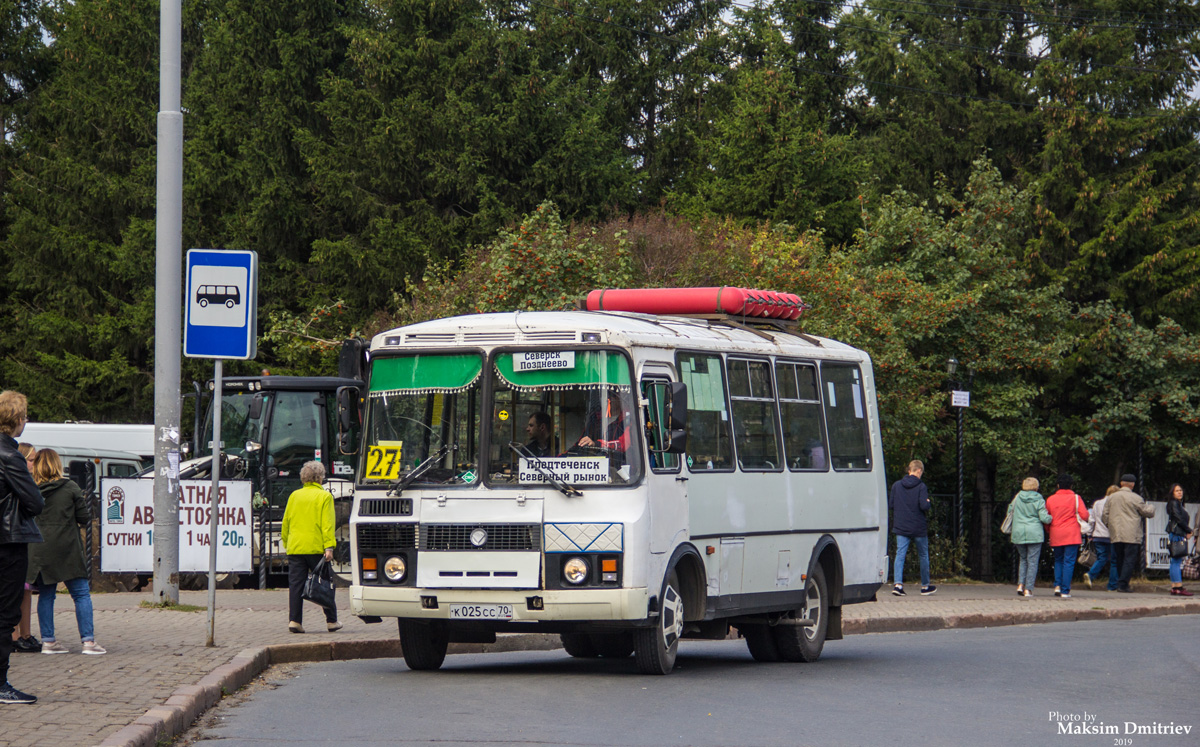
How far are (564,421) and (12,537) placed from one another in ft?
13.7

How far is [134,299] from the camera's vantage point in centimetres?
4597

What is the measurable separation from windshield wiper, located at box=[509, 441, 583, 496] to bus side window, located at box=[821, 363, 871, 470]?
164 inches

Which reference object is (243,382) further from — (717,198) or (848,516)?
(717,198)

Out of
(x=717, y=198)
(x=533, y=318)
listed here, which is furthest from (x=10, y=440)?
(x=717, y=198)

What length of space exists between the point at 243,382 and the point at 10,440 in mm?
14328

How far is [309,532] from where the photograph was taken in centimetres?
1452

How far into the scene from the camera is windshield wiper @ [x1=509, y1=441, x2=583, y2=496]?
1113cm

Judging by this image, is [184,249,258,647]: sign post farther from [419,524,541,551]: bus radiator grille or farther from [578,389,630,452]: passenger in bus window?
[578,389,630,452]: passenger in bus window

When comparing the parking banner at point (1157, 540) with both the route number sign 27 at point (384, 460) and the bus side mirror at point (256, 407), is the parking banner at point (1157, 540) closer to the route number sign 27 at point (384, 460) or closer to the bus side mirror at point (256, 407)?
the bus side mirror at point (256, 407)

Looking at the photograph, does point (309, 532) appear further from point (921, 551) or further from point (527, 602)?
point (921, 551)

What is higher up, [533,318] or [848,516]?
[533,318]

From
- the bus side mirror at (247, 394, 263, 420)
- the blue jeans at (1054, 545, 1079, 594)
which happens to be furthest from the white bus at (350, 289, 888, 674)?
the blue jeans at (1054, 545, 1079, 594)

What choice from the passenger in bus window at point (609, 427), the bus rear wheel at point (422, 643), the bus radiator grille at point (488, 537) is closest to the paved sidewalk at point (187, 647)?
the bus rear wheel at point (422, 643)

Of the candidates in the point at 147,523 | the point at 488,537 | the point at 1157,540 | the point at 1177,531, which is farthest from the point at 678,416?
the point at 1157,540
